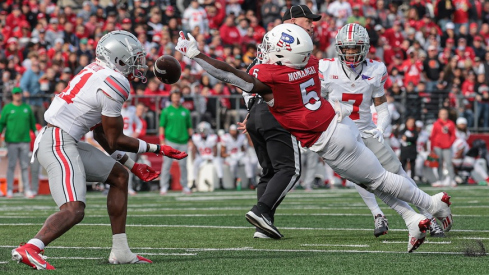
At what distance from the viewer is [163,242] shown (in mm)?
7133

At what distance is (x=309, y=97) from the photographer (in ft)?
20.7

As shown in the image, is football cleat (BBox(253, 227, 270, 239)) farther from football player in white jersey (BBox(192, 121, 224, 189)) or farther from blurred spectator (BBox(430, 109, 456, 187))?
blurred spectator (BBox(430, 109, 456, 187))

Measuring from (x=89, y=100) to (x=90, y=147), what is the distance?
0.38 meters

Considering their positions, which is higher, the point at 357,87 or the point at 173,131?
the point at 357,87

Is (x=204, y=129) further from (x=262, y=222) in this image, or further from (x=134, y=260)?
(x=134, y=260)

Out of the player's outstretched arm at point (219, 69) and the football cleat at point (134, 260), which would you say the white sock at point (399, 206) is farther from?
the football cleat at point (134, 260)

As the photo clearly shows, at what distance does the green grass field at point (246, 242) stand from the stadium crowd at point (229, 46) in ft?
17.8

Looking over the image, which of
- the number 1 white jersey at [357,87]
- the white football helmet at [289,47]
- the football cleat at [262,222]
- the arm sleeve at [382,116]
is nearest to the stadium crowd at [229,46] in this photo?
the number 1 white jersey at [357,87]

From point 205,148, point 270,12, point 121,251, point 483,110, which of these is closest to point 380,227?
point 121,251

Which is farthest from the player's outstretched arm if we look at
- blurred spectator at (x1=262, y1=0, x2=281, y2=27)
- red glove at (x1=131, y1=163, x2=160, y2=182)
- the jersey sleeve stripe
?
blurred spectator at (x1=262, y1=0, x2=281, y2=27)

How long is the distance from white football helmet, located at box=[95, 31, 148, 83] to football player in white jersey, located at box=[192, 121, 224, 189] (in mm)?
10954

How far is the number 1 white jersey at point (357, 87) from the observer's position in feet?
25.9

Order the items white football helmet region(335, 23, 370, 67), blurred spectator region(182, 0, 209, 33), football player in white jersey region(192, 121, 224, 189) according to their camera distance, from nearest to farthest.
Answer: white football helmet region(335, 23, 370, 67) → football player in white jersey region(192, 121, 224, 189) → blurred spectator region(182, 0, 209, 33)

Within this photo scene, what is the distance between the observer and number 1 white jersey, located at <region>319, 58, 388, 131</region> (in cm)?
791
